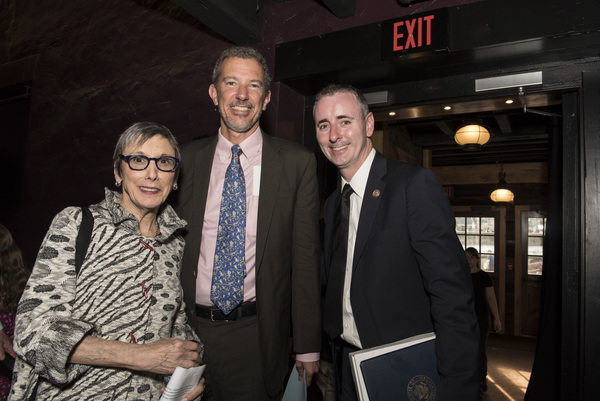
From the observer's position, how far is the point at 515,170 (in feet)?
30.8

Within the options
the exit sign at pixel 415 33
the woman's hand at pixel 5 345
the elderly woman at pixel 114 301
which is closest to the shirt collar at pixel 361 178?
the elderly woman at pixel 114 301

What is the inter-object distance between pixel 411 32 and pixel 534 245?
887cm

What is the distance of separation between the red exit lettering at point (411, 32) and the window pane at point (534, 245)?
880 cm

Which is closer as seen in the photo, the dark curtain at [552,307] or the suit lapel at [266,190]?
the suit lapel at [266,190]

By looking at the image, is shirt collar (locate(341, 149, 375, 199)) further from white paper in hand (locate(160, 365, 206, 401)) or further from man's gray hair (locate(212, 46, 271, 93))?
white paper in hand (locate(160, 365, 206, 401))

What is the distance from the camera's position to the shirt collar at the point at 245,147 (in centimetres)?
188

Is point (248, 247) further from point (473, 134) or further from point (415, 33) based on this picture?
point (473, 134)

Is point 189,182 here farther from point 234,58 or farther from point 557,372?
point 557,372

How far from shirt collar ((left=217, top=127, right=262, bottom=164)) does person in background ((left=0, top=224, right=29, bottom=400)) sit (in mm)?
1390

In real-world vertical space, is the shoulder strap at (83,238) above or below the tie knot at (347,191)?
below

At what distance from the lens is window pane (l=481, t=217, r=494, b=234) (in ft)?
32.7

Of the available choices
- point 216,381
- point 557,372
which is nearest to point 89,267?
point 216,381

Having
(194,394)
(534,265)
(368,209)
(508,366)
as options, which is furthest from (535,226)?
(194,394)

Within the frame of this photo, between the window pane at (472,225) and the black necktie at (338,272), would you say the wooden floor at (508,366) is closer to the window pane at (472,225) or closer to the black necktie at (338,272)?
the window pane at (472,225)
